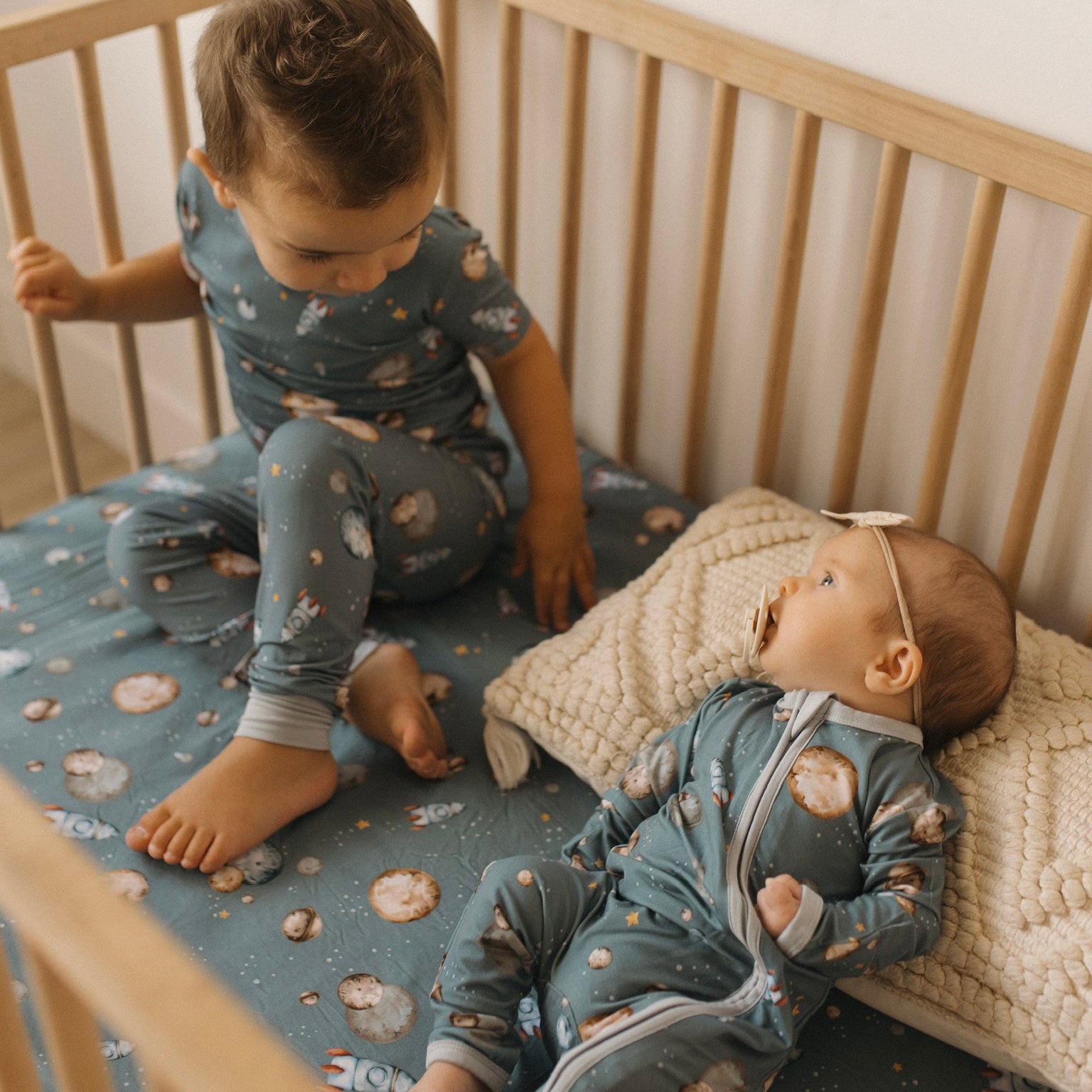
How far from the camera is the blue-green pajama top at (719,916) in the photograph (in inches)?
30.5

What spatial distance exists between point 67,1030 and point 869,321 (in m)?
0.84

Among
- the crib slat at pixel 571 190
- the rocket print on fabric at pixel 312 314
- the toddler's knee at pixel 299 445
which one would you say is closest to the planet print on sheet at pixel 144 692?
the toddler's knee at pixel 299 445

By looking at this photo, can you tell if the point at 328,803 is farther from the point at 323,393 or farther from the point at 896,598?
the point at 896,598

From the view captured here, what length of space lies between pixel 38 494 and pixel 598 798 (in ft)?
4.26

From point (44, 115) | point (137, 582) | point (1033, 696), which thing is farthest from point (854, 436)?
point (44, 115)

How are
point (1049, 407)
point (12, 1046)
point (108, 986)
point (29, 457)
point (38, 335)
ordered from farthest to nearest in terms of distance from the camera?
1. point (29, 457)
2. point (38, 335)
3. point (1049, 407)
4. point (12, 1046)
5. point (108, 986)

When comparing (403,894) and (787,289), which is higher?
(787,289)

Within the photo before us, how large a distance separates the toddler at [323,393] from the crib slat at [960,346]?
319mm

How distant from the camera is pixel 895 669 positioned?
862 millimetres

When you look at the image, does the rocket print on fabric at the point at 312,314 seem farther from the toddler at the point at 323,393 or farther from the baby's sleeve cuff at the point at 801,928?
the baby's sleeve cuff at the point at 801,928

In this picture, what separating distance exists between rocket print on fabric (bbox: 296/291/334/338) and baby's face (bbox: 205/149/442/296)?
126mm

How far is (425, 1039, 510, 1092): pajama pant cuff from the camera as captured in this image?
0.77 meters

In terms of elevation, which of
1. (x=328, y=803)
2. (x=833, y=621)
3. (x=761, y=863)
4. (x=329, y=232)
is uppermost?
(x=329, y=232)

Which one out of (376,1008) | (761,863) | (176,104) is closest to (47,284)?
(176,104)
